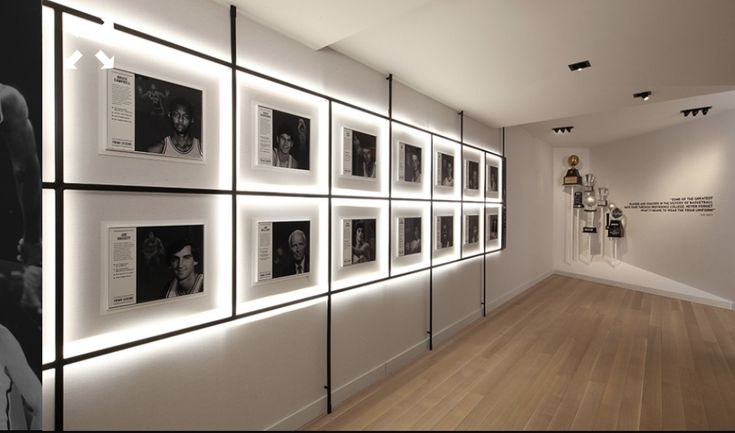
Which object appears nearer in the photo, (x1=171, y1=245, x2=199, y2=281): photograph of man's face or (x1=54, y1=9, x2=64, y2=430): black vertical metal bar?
(x1=54, y1=9, x2=64, y2=430): black vertical metal bar

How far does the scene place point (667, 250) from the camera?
726 centimetres

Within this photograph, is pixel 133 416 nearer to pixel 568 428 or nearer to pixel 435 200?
pixel 568 428

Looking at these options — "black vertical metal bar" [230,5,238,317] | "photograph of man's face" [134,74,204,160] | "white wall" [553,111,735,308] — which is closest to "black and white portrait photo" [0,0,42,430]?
"photograph of man's face" [134,74,204,160]

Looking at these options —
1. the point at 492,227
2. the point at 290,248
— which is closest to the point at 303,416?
the point at 290,248

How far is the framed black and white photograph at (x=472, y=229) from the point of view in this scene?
493cm

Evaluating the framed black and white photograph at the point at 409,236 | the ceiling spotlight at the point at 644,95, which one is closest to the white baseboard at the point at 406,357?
the framed black and white photograph at the point at 409,236

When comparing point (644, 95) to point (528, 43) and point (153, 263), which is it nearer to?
point (528, 43)

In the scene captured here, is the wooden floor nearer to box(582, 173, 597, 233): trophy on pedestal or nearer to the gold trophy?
box(582, 173, 597, 233): trophy on pedestal

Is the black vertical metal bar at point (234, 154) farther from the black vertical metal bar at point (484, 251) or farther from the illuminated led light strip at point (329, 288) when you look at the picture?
the black vertical metal bar at point (484, 251)

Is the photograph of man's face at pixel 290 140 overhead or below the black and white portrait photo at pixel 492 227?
overhead

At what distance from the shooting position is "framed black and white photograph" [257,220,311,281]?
2.38 meters

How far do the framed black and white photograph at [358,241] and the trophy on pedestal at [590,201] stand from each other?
285 inches

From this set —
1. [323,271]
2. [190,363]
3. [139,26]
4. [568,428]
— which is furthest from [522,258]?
[139,26]

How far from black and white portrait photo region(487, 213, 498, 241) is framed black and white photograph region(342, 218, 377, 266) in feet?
9.22
